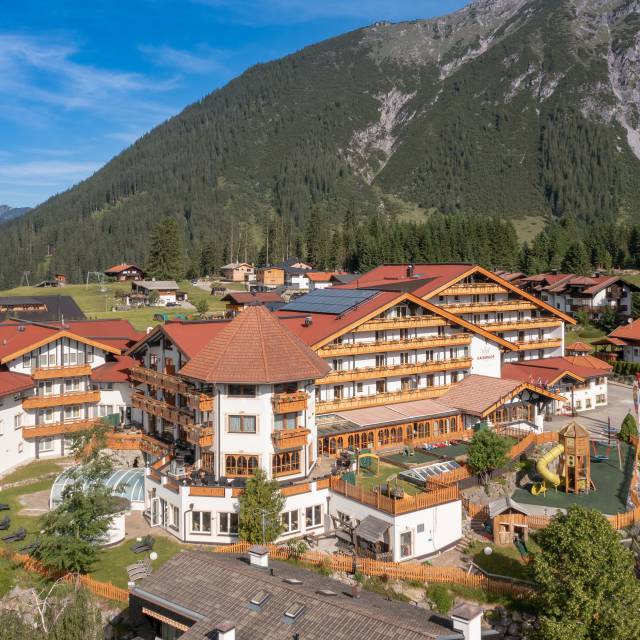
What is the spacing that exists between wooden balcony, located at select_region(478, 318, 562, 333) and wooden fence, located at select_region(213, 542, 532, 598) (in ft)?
122

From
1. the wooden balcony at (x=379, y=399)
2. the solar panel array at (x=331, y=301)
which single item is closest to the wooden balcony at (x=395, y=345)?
the wooden balcony at (x=379, y=399)

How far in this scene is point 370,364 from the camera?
56062 millimetres

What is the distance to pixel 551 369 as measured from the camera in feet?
212

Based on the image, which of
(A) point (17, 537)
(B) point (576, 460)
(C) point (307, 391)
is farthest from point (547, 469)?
(A) point (17, 537)

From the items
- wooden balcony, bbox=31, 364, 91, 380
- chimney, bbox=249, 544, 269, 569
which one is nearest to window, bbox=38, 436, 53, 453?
wooden balcony, bbox=31, 364, 91, 380

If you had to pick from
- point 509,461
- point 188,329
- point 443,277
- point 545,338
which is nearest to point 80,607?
point 188,329

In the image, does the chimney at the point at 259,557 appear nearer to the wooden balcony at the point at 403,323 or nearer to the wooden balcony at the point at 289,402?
the wooden balcony at the point at 289,402

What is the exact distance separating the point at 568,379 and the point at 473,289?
41.7ft

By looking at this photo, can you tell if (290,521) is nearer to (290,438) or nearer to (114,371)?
(290,438)

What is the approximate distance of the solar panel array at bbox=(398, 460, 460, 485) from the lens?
140 feet

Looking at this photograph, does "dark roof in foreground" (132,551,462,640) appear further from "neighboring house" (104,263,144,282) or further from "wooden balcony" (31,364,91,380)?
"neighboring house" (104,263,144,282)

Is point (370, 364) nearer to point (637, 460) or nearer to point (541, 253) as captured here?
point (637, 460)

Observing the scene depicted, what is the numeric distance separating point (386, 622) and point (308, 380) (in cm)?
2217

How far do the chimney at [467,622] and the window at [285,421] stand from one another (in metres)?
20.7
